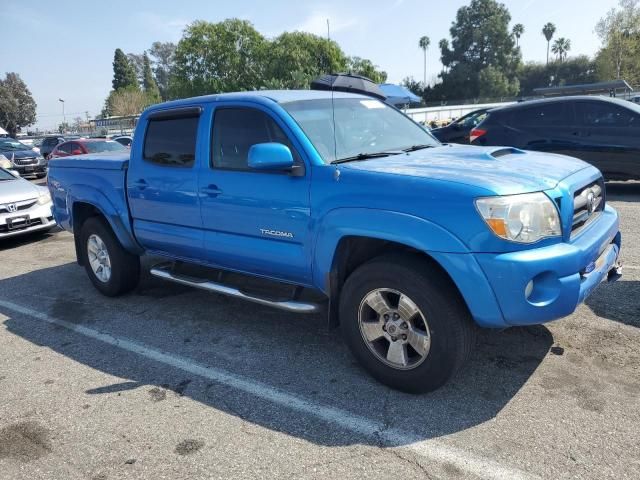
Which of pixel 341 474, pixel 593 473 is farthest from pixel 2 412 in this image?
pixel 593 473

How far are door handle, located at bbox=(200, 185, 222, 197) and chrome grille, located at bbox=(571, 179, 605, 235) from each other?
2.52 meters

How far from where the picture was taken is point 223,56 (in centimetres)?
5897

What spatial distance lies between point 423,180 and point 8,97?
312 feet

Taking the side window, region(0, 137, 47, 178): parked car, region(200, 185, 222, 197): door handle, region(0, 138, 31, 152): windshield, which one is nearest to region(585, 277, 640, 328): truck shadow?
the side window

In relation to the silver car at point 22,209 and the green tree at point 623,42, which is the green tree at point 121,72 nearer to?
the green tree at point 623,42

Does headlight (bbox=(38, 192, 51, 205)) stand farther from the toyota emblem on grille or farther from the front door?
the toyota emblem on grille

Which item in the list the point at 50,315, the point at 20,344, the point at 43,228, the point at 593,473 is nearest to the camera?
the point at 593,473

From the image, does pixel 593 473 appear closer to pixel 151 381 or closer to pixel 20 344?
pixel 151 381

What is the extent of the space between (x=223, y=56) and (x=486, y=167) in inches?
2386

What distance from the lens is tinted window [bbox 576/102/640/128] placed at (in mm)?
8398

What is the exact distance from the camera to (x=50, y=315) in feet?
16.6

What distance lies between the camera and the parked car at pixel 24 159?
19.3m

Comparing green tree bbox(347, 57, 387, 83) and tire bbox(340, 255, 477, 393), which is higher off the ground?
green tree bbox(347, 57, 387, 83)

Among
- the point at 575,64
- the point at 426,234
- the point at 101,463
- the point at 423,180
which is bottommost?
the point at 101,463
